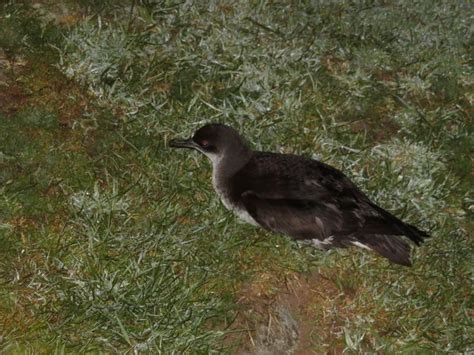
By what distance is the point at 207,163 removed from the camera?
7.95 m

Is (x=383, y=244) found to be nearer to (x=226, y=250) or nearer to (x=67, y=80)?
(x=226, y=250)

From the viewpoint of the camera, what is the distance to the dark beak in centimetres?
759

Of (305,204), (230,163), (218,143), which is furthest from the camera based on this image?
(218,143)

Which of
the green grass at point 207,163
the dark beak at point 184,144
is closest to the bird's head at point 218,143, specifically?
the dark beak at point 184,144

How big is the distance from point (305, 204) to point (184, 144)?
5.48ft

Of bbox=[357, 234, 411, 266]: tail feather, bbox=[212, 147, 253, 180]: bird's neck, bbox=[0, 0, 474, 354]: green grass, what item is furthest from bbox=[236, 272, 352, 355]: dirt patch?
bbox=[212, 147, 253, 180]: bird's neck

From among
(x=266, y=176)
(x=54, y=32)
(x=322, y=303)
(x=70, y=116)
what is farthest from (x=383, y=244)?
(x=54, y=32)

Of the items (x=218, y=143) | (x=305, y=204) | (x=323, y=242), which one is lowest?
(x=323, y=242)

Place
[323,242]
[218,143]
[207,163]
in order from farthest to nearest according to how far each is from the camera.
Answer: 1. [207,163]
2. [218,143]
3. [323,242]

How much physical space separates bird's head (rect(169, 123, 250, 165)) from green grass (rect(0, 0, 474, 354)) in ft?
1.14

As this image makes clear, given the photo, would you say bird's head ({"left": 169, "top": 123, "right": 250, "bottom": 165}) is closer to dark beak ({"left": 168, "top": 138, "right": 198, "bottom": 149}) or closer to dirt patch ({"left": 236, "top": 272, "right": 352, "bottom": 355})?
dark beak ({"left": 168, "top": 138, "right": 198, "bottom": 149})

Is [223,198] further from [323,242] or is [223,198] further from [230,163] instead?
[323,242]

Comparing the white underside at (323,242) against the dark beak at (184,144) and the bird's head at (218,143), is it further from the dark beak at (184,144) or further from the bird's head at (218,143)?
the dark beak at (184,144)

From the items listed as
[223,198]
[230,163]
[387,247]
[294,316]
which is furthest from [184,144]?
[387,247]
